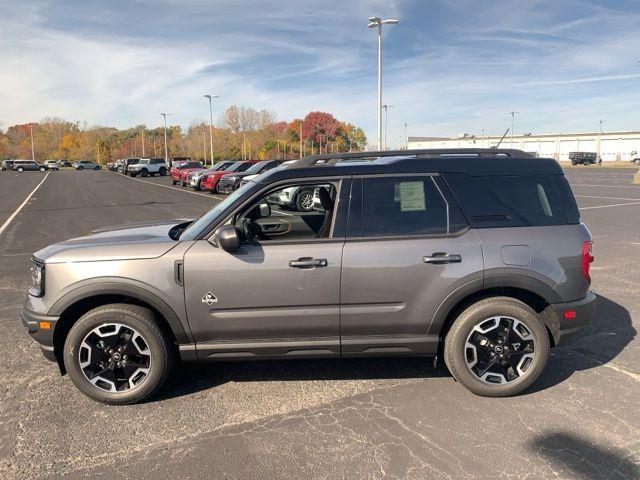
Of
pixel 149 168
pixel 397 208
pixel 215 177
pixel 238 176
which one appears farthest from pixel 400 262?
pixel 149 168

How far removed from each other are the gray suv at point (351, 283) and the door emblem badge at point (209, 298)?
0.4 inches

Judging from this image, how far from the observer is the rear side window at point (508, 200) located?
362 centimetres

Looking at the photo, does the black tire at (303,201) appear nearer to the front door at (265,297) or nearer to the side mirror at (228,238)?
the front door at (265,297)

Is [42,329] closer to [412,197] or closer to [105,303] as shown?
[105,303]

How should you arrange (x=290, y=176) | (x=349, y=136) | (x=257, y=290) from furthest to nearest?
1. (x=349, y=136)
2. (x=290, y=176)
3. (x=257, y=290)

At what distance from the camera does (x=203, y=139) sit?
293 feet

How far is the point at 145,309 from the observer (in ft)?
11.5

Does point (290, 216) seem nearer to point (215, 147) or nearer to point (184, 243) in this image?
point (184, 243)

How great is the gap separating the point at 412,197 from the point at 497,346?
1297 millimetres

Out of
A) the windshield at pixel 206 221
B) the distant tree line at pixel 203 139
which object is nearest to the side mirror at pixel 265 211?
the windshield at pixel 206 221

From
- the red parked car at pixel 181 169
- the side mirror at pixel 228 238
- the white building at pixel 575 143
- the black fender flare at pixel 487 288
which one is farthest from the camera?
the white building at pixel 575 143

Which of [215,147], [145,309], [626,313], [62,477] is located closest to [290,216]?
[145,309]

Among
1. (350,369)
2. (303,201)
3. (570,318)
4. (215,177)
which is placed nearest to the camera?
(570,318)

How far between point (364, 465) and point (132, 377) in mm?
1849
